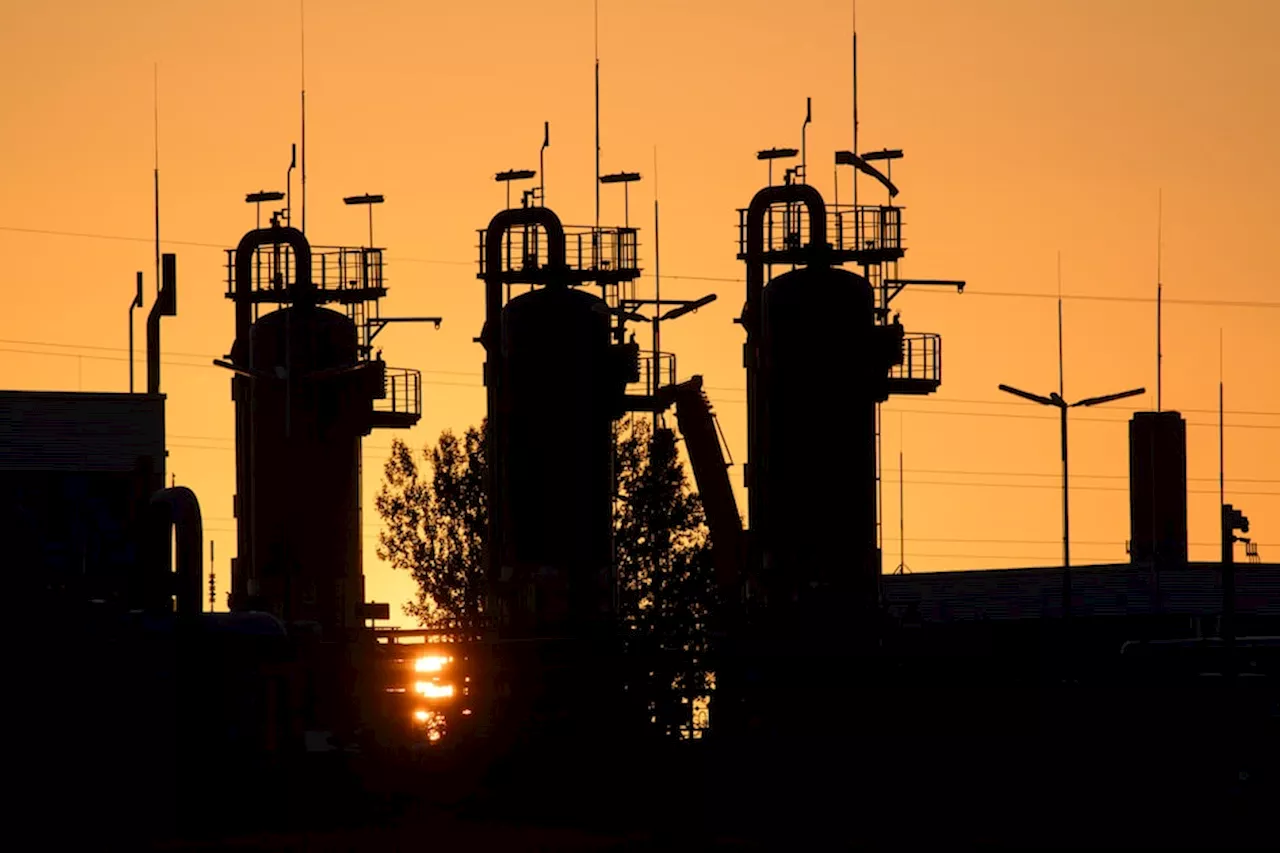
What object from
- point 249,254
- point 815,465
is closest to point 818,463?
point 815,465

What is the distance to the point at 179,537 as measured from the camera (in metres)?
49.0

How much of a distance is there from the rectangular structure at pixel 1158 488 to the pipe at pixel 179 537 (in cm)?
3867

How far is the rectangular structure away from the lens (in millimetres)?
83562

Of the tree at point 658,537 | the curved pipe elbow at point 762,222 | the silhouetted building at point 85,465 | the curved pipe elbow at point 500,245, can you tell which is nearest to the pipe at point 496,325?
the curved pipe elbow at point 500,245

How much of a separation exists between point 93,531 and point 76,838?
26.0 m

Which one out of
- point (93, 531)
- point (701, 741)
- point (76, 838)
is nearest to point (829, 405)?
point (701, 741)

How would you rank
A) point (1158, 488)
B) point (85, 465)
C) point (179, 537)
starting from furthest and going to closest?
point (1158, 488)
point (85, 465)
point (179, 537)

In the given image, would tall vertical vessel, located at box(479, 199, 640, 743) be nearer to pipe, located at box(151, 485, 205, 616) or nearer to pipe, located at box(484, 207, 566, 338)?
pipe, located at box(484, 207, 566, 338)

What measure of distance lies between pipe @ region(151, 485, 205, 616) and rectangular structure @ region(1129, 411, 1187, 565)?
38673mm

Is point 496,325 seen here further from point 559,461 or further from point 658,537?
point 658,537

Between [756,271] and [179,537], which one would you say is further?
[756,271]

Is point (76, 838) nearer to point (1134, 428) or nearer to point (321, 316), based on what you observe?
point (321, 316)

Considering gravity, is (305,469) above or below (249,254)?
below

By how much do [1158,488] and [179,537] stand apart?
1676 inches
